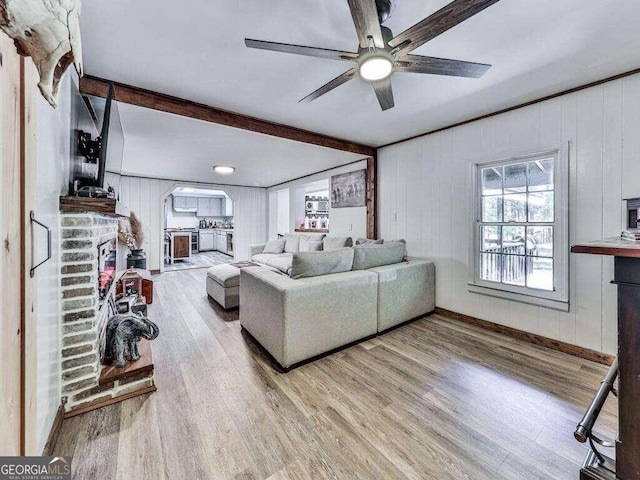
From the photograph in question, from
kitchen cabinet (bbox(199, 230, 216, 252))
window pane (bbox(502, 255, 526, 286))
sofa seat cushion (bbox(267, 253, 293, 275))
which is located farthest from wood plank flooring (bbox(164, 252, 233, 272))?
window pane (bbox(502, 255, 526, 286))

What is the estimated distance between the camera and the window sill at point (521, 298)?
2.48 metres

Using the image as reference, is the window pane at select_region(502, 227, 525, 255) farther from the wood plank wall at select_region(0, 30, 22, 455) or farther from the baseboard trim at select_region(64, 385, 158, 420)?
the wood plank wall at select_region(0, 30, 22, 455)

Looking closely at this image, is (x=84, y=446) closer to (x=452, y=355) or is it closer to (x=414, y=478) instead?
(x=414, y=478)

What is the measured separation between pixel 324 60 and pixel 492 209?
7.76 ft

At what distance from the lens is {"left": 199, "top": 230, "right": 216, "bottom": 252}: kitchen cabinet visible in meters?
9.82

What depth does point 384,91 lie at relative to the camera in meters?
1.95

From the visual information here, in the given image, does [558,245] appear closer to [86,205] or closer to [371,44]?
[371,44]

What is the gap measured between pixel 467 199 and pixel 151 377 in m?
3.45

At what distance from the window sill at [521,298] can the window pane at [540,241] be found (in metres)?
0.43

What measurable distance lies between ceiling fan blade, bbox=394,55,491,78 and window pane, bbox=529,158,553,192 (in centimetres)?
151

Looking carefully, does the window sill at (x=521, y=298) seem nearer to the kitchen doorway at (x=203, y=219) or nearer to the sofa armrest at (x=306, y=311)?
the sofa armrest at (x=306, y=311)

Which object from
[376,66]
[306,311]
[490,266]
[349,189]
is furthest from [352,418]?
[349,189]

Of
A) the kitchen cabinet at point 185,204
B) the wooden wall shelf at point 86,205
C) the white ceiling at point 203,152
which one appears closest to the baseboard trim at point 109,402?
the wooden wall shelf at point 86,205

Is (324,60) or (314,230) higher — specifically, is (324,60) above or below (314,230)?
above
